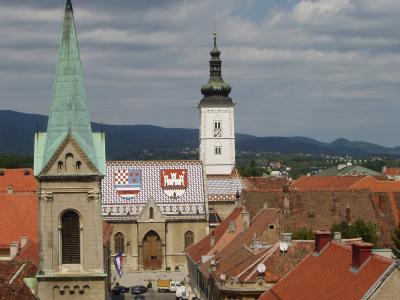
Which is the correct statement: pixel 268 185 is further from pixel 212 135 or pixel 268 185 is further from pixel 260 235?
pixel 260 235

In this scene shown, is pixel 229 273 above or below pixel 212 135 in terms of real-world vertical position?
below

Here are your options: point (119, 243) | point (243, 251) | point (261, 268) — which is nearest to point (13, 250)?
point (243, 251)

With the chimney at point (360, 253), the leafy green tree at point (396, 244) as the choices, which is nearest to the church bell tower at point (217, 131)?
the leafy green tree at point (396, 244)

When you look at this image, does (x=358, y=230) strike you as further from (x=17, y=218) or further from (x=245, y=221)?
(x=17, y=218)

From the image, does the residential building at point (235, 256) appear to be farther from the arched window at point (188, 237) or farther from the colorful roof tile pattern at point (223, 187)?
the colorful roof tile pattern at point (223, 187)

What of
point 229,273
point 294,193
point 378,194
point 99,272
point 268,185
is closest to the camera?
point 99,272

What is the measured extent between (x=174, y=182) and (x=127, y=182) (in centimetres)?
589

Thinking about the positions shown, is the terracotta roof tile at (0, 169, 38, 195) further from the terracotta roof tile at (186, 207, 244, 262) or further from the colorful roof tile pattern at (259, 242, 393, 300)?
the colorful roof tile pattern at (259, 242, 393, 300)

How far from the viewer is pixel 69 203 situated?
53906mm

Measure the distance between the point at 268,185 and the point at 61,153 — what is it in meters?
118

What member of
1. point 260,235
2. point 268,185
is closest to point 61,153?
point 260,235

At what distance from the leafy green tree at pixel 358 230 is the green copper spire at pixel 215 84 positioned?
81.7 meters

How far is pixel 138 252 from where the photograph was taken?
419ft

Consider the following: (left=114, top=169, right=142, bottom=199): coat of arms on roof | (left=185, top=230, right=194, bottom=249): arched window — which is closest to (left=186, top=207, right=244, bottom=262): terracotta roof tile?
(left=185, top=230, right=194, bottom=249): arched window
